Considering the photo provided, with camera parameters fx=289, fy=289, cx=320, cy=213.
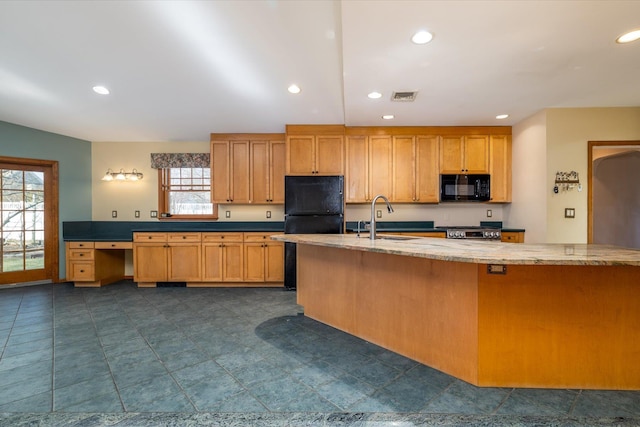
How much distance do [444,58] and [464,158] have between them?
2.42m

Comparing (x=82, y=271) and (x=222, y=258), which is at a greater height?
(x=222, y=258)

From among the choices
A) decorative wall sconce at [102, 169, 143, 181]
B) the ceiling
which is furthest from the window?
the ceiling

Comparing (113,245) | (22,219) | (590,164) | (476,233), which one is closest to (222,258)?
(113,245)

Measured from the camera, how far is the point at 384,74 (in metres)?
2.74

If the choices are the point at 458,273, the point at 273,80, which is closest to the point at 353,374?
the point at 458,273

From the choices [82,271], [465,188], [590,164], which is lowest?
[82,271]

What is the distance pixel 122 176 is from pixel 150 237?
1.41 meters

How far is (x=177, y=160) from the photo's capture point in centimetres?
508

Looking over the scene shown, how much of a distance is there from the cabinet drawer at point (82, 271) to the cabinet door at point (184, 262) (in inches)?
45.9

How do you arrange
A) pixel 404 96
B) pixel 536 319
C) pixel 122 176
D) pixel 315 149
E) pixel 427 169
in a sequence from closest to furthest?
pixel 536 319
pixel 404 96
pixel 315 149
pixel 427 169
pixel 122 176

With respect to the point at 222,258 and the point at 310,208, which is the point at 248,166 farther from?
the point at 222,258

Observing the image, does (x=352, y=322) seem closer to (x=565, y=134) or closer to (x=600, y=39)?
(x=600, y=39)

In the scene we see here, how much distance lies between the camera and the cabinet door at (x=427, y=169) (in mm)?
4520

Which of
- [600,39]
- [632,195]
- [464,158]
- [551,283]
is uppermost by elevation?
[600,39]
